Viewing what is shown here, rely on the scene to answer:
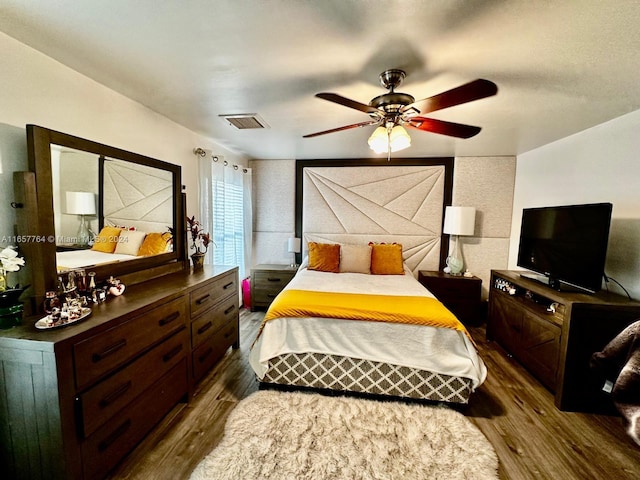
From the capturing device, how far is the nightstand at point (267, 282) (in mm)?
3887

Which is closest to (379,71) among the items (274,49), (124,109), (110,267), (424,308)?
(274,49)

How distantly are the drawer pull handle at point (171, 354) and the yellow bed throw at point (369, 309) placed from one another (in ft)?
2.07

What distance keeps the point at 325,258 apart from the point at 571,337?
2.44 meters

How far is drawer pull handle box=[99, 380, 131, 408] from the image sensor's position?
4.44ft

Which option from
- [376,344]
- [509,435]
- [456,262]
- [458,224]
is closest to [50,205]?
[376,344]

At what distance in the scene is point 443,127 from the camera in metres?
1.90

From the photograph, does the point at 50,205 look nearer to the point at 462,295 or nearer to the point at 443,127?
the point at 443,127

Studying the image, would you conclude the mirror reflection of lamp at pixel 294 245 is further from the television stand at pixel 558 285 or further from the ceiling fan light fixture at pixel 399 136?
the television stand at pixel 558 285

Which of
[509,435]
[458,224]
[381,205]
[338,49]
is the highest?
[338,49]

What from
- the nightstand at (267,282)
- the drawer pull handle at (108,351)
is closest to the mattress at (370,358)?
the drawer pull handle at (108,351)

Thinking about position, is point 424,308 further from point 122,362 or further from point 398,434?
point 122,362

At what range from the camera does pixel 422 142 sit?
10.4 ft

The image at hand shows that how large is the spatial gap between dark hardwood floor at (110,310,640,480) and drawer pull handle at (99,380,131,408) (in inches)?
17.7

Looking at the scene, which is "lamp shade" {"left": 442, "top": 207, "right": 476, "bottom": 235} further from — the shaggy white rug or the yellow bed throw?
the shaggy white rug
